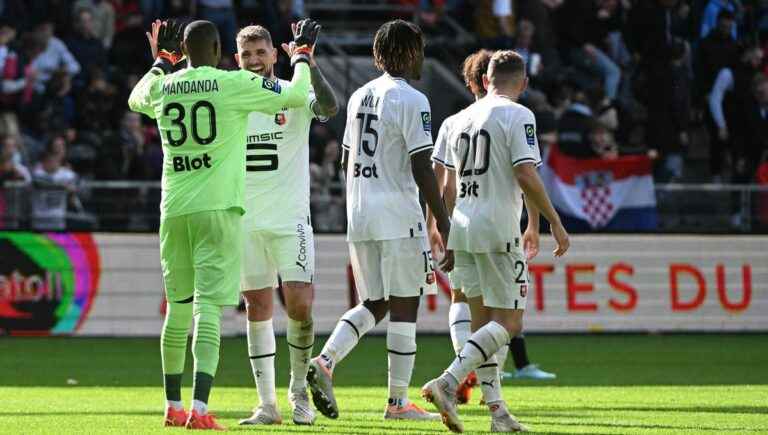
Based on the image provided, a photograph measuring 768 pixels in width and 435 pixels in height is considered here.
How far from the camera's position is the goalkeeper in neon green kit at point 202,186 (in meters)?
8.95

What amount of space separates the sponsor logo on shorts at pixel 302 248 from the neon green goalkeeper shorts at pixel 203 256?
811 mm

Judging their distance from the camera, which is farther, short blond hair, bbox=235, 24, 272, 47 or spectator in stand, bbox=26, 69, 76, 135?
spectator in stand, bbox=26, 69, 76, 135

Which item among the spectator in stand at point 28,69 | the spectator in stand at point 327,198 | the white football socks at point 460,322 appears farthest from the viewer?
the spectator in stand at point 28,69

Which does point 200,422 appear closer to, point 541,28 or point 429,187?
point 429,187

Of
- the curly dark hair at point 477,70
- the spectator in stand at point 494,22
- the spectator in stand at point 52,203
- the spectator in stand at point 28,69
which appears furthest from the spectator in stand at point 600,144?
the curly dark hair at point 477,70

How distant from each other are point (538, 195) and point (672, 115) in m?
15.0

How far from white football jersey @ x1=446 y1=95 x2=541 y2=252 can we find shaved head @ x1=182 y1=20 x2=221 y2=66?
1.66 m

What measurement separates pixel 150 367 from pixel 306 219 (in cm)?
546

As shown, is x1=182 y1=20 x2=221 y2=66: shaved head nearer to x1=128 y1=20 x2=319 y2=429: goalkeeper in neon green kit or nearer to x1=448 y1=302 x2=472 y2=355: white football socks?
x1=128 y1=20 x2=319 y2=429: goalkeeper in neon green kit

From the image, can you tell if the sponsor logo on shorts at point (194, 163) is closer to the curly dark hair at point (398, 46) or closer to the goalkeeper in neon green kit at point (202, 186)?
the goalkeeper in neon green kit at point (202, 186)

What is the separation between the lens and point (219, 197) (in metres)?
8.96

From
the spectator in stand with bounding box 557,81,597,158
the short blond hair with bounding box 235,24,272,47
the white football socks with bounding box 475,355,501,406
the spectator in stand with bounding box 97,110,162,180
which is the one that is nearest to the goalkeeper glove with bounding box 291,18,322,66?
the short blond hair with bounding box 235,24,272,47

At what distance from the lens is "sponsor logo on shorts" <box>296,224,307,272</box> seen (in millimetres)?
9861

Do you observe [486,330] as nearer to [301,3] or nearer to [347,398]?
[347,398]
